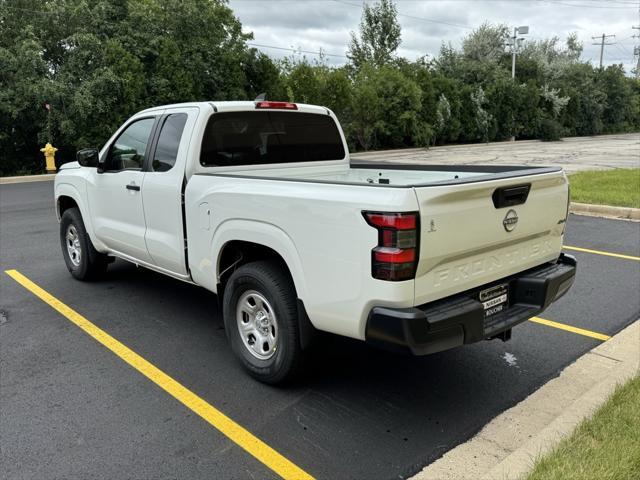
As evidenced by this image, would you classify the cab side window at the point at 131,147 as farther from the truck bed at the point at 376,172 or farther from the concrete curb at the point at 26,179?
the concrete curb at the point at 26,179

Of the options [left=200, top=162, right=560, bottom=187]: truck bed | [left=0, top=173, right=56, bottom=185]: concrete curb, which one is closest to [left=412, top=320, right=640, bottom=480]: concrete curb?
[left=200, top=162, right=560, bottom=187]: truck bed

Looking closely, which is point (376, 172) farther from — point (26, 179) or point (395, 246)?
point (26, 179)

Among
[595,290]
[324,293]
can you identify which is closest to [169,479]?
[324,293]

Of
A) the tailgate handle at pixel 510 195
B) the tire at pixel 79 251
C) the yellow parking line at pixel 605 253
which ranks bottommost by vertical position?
the yellow parking line at pixel 605 253

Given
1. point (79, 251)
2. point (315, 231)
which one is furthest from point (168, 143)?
point (79, 251)

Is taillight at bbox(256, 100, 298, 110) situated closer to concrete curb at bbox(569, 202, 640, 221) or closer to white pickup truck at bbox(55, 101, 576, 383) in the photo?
white pickup truck at bbox(55, 101, 576, 383)

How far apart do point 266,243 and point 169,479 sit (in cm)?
143

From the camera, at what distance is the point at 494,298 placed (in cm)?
344

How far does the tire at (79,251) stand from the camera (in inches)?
237

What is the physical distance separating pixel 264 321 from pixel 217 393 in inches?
22.1

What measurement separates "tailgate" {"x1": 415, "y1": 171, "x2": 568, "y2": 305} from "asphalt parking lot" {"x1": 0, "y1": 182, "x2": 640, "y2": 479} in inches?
33.4

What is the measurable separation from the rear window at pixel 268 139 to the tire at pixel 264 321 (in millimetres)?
1151

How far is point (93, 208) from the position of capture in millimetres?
5633

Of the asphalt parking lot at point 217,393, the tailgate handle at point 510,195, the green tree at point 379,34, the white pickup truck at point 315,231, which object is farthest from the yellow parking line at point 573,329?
the green tree at point 379,34
